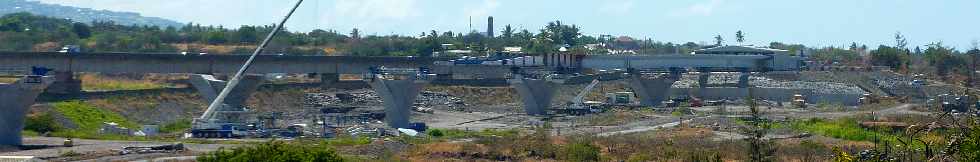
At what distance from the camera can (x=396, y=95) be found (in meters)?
65.9

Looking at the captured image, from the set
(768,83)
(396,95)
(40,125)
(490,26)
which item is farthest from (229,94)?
(490,26)

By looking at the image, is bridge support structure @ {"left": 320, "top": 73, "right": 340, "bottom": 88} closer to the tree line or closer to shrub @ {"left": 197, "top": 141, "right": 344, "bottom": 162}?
the tree line

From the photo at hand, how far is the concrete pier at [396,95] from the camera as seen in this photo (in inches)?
2579

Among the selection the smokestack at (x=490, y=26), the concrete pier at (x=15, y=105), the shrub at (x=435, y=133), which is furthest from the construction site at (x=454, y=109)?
the smokestack at (x=490, y=26)

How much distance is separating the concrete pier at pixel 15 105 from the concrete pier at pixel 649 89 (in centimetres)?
4705

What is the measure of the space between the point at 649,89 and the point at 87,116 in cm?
3887

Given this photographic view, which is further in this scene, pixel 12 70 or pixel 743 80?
pixel 743 80

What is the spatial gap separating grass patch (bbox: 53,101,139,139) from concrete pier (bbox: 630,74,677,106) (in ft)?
118

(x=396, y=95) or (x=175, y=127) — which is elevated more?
(x=396, y=95)

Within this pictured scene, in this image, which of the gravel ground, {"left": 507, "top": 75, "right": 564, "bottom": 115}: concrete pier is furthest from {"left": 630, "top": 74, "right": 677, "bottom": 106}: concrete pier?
{"left": 507, "top": 75, "right": 564, "bottom": 115}: concrete pier

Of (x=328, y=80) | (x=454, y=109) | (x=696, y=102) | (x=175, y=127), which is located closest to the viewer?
(x=175, y=127)

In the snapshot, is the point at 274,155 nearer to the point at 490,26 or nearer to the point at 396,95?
the point at 396,95

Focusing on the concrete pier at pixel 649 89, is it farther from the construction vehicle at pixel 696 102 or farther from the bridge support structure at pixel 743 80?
the bridge support structure at pixel 743 80

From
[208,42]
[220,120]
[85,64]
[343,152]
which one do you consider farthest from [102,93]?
[208,42]
